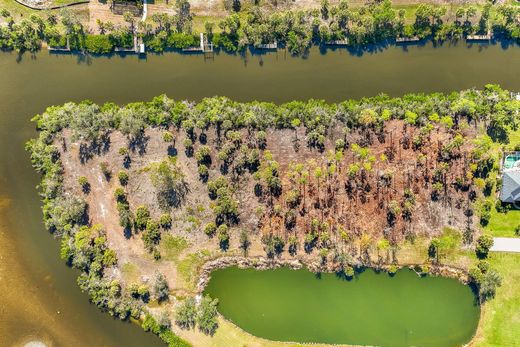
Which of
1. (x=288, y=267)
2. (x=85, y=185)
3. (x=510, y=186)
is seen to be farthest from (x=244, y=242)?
(x=510, y=186)

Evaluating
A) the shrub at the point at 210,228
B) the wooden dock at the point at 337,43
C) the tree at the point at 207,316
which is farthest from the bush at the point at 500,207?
the tree at the point at 207,316

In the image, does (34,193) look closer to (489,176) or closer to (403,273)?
(403,273)

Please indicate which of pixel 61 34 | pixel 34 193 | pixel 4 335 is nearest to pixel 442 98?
pixel 61 34

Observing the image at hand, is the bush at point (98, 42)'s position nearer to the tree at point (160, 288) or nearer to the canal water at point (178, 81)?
the canal water at point (178, 81)

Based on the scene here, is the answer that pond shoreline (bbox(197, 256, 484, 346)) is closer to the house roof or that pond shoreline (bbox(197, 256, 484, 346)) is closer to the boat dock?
the house roof

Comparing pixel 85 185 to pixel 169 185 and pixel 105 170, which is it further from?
pixel 169 185
